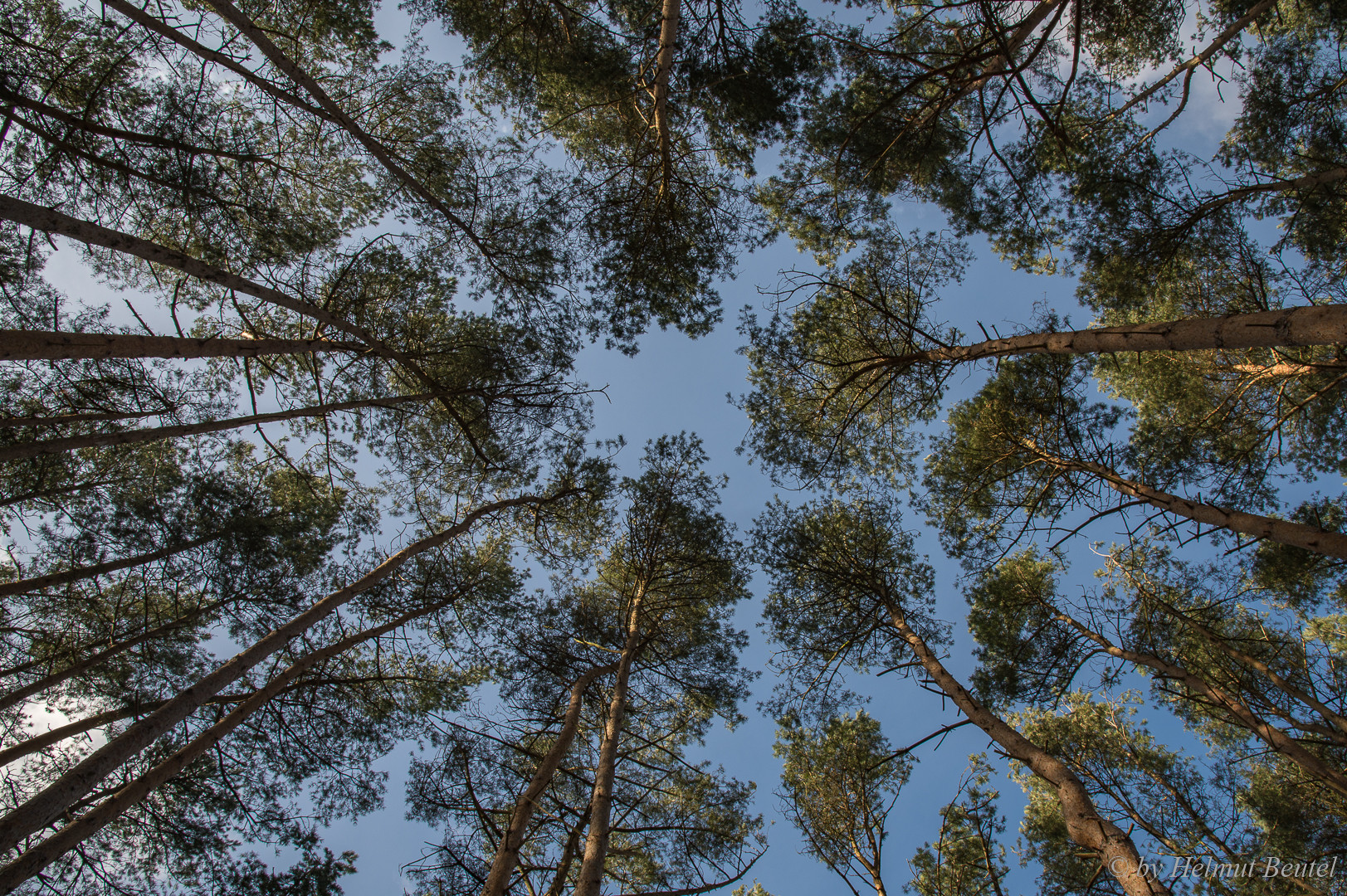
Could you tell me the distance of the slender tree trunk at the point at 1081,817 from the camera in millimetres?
3168

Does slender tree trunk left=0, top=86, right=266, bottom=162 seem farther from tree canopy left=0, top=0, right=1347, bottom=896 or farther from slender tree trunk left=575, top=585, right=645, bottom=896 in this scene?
slender tree trunk left=575, top=585, right=645, bottom=896

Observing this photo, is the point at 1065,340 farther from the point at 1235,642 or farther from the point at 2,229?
the point at 2,229

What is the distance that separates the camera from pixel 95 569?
5.84 m

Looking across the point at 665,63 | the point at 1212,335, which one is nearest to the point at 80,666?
the point at 665,63

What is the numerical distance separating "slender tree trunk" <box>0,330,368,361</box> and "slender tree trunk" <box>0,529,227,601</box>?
3101 mm

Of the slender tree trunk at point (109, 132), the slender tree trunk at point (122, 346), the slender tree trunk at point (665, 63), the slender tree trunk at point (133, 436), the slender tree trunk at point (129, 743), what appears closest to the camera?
the slender tree trunk at point (129, 743)

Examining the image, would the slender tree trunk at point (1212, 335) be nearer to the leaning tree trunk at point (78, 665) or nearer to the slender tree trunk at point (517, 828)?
the slender tree trunk at point (517, 828)

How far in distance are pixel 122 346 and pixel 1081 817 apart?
25.4 ft

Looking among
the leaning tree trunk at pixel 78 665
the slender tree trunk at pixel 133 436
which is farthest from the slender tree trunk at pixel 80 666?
the slender tree trunk at pixel 133 436

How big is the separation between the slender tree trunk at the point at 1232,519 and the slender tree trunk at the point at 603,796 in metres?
6.41

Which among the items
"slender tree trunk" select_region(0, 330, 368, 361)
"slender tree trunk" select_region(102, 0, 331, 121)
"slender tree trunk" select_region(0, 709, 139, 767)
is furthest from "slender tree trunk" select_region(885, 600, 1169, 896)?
"slender tree trunk" select_region(0, 709, 139, 767)

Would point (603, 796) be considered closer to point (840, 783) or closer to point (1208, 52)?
point (840, 783)

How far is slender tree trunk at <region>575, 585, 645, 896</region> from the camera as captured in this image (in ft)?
14.4

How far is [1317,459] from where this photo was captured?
786 cm
